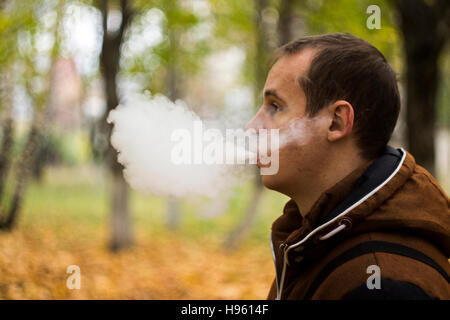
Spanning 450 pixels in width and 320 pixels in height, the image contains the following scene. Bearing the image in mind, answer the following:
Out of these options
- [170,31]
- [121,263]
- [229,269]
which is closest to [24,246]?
[121,263]

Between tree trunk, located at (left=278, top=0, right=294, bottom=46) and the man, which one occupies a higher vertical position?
tree trunk, located at (left=278, top=0, right=294, bottom=46)

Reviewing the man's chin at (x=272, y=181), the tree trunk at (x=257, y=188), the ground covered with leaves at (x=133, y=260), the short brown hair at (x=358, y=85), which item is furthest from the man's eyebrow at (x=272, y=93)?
the tree trunk at (x=257, y=188)

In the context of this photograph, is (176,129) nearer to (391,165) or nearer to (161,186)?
(161,186)

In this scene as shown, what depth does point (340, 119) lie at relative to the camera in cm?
152

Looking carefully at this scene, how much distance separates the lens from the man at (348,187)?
124 cm

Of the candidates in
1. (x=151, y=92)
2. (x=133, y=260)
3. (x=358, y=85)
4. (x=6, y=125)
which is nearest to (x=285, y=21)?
(x=151, y=92)

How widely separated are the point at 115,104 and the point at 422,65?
6.40m

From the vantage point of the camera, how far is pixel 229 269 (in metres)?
8.64

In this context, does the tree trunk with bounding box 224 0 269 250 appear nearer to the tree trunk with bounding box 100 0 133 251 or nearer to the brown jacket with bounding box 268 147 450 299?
the tree trunk with bounding box 100 0 133 251

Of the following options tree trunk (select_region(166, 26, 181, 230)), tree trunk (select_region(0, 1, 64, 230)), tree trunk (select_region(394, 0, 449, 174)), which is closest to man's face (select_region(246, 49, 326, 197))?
tree trunk (select_region(394, 0, 449, 174))

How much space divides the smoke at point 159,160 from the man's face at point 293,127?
1.06ft

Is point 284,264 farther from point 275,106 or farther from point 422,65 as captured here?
point 422,65

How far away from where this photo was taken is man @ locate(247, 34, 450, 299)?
124 cm
